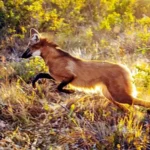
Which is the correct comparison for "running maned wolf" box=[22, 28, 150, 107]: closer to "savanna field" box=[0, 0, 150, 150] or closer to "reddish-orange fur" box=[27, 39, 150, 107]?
"reddish-orange fur" box=[27, 39, 150, 107]

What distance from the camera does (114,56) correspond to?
348 inches

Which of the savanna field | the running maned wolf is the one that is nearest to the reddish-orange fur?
the running maned wolf

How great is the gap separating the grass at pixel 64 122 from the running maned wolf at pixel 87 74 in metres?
0.23

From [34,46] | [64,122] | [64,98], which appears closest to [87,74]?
[64,98]

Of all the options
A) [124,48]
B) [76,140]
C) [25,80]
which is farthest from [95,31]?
[76,140]

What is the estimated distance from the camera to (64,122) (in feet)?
19.5

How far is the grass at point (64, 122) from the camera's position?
17.1ft

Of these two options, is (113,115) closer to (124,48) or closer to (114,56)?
(114,56)

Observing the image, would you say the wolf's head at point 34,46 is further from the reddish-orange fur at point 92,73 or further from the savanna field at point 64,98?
the savanna field at point 64,98

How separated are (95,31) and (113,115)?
218 inches

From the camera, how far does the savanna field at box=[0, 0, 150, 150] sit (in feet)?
17.5

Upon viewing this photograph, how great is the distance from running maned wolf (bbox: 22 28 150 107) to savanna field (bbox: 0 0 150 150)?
18cm

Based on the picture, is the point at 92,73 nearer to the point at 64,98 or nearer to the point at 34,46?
the point at 64,98

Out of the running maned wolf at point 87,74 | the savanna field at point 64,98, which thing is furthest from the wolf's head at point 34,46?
the savanna field at point 64,98
